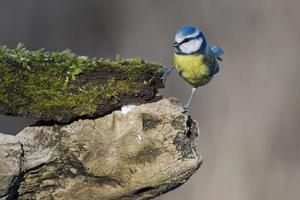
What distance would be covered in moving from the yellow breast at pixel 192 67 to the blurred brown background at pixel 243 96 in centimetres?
168

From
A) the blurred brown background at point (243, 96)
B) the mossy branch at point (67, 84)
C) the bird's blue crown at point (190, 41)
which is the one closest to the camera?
the mossy branch at point (67, 84)

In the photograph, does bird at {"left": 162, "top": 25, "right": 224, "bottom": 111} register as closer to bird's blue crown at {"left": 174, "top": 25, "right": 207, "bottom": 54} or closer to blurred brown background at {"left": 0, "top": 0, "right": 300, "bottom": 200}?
bird's blue crown at {"left": 174, "top": 25, "right": 207, "bottom": 54}

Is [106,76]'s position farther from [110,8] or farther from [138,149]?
[110,8]

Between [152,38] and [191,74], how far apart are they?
189 cm

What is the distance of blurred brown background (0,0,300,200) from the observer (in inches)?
135

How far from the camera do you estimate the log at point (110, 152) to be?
138 centimetres

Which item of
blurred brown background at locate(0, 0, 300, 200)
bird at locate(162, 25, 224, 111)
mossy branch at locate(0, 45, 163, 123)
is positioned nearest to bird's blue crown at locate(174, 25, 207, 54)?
bird at locate(162, 25, 224, 111)

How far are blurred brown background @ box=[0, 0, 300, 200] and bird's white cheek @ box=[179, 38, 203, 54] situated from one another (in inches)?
67.0

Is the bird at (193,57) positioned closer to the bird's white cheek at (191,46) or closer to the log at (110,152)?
the bird's white cheek at (191,46)

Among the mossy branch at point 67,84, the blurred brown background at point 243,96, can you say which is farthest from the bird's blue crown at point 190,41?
the blurred brown background at point 243,96

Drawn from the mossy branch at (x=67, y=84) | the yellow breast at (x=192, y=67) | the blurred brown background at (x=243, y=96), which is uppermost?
the blurred brown background at (x=243, y=96)

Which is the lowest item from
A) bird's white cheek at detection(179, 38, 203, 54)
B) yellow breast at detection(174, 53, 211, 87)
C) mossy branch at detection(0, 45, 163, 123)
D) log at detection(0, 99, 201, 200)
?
log at detection(0, 99, 201, 200)

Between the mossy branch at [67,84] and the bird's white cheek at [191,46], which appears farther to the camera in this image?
the bird's white cheek at [191,46]

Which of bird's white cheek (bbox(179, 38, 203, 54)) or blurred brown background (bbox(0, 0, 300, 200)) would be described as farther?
blurred brown background (bbox(0, 0, 300, 200))
